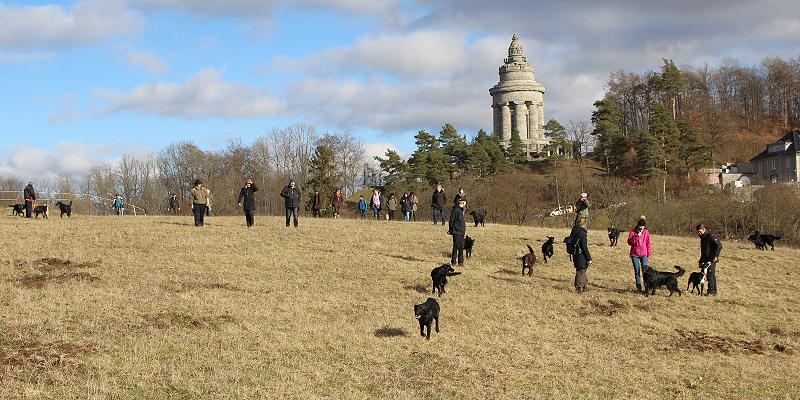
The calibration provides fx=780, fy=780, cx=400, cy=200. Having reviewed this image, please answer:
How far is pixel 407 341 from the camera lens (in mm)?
15703

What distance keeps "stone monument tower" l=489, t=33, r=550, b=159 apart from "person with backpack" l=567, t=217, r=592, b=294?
105165 millimetres

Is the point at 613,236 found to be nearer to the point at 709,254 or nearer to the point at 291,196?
the point at 709,254

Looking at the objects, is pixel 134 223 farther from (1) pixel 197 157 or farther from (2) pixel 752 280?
(1) pixel 197 157

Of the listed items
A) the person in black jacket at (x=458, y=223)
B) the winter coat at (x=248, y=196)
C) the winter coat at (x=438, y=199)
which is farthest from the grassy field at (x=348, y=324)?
the winter coat at (x=438, y=199)

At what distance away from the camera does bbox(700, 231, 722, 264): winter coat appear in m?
21.6

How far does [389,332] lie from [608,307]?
6.70 meters

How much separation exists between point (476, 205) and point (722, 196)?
1895cm

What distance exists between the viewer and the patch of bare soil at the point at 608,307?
64.0ft

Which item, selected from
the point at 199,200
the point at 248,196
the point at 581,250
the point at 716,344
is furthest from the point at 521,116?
the point at 716,344

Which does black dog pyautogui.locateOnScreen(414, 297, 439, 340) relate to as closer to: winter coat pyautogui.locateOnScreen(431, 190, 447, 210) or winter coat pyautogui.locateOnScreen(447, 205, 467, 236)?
winter coat pyautogui.locateOnScreen(447, 205, 467, 236)

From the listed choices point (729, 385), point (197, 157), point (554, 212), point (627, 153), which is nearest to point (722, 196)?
point (554, 212)

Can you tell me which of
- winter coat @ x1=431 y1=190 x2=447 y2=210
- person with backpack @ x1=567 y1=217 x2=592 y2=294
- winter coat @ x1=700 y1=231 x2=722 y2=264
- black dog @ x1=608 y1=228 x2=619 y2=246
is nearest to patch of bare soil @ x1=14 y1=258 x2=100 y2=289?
person with backpack @ x1=567 y1=217 x2=592 y2=294

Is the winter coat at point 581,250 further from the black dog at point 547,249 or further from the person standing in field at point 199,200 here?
the person standing in field at point 199,200

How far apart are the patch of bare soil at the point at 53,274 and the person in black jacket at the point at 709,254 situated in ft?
53.9
